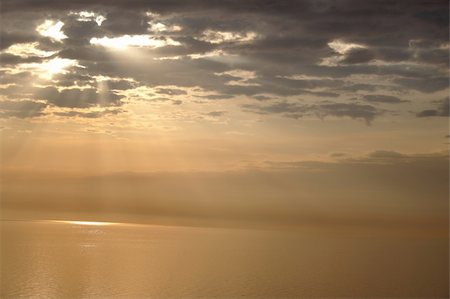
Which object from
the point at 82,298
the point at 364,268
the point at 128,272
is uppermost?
the point at 82,298

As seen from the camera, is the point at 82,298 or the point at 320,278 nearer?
the point at 82,298

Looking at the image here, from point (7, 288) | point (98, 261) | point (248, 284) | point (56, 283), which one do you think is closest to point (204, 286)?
point (248, 284)

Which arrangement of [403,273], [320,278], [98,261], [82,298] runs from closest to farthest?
1. [82,298]
2. [320,278]
3. [403,273]
4. [98,261]

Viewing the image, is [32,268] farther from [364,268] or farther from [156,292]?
[364,268]

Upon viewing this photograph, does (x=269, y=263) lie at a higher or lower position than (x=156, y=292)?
lower

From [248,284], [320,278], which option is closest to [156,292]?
[248,284]

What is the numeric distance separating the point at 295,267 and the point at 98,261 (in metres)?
42.8

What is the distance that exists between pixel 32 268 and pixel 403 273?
72.2 m

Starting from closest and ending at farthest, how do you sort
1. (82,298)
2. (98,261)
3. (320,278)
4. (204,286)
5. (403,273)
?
1. (82,298)
2. (204,286)
3. (320,278)
4. (403,273)
5. (98,261)

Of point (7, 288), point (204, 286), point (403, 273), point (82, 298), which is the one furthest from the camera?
point (403, 273)

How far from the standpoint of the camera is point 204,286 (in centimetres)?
8081

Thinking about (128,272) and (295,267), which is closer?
(128,272)

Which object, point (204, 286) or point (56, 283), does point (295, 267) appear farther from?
point (56, 283)

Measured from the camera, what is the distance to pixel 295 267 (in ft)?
383
